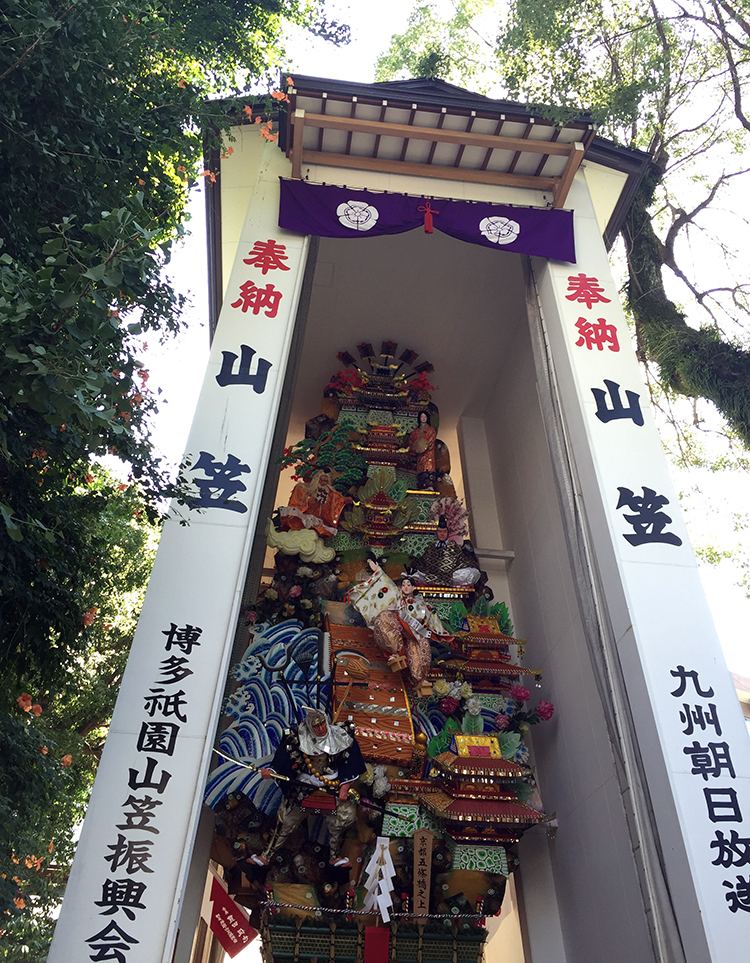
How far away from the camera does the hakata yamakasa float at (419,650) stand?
164 inches

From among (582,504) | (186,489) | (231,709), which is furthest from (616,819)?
(186,489)

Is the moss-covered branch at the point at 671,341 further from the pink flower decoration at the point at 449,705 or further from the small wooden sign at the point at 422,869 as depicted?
the small wooden sign at the point at 422,869

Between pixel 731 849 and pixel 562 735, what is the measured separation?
3016mm

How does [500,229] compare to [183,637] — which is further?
[500,229]

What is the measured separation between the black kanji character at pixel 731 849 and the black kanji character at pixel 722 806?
60 mm

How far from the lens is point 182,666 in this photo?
4.44m

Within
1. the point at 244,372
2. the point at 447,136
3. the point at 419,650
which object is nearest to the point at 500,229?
the point at 447,136

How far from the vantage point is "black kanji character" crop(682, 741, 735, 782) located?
420cm

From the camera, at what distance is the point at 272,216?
6.85m

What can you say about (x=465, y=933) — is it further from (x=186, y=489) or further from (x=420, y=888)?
(x=186, y=489)

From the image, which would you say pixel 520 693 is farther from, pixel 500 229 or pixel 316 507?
pixel 500 229

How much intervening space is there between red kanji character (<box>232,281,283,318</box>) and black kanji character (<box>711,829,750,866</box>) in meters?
4.66

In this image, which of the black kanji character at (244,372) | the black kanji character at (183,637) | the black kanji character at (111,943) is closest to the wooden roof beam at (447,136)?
the black kanji character at (244,372)

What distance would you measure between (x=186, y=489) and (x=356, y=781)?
2.86 metres
